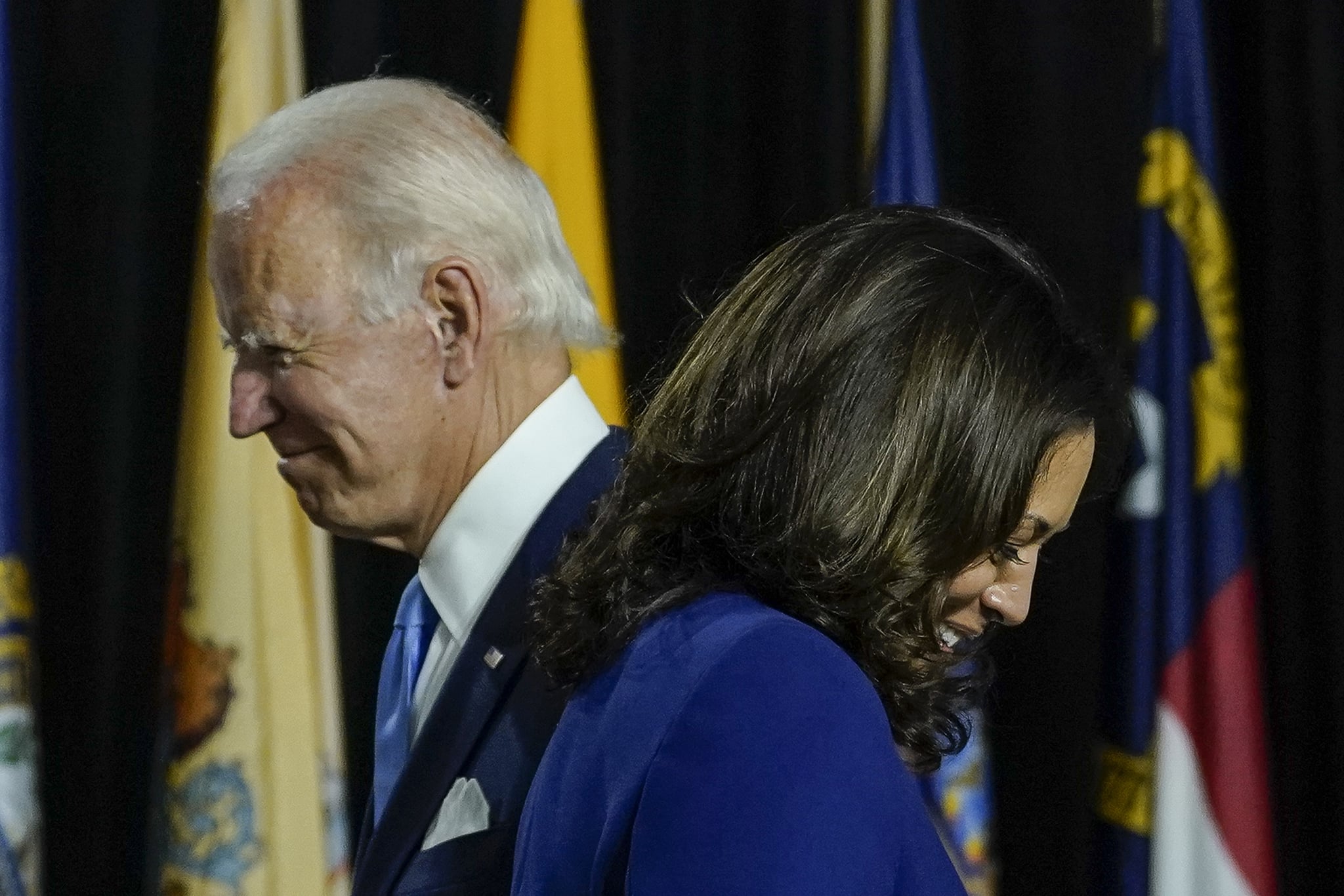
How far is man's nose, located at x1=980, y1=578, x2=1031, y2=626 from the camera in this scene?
919 mm

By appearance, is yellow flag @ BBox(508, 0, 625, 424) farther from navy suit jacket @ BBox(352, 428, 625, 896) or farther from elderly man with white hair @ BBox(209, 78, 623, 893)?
navy suit jacket @ BBox(352, 428, 625, 896)

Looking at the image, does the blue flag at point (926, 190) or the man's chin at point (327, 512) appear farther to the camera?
the blue flag at point (926, 190)

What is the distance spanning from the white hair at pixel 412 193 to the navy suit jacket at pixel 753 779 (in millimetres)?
523

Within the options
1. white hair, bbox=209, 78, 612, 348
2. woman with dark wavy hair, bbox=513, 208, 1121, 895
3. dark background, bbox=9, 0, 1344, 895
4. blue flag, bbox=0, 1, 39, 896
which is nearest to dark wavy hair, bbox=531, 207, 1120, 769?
woman with dark wavy hair, bbox=513, 208, 1121, 895

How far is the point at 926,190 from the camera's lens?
1855mm

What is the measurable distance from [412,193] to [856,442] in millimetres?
557

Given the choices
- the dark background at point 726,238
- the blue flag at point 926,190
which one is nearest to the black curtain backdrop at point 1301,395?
the dark background at point 726,238

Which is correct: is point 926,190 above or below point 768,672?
above

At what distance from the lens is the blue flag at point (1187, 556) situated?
71.7 inches

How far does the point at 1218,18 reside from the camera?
6.10ft

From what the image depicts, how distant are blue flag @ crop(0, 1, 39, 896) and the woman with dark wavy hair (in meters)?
1.10

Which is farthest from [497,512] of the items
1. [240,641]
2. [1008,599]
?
[240,641]

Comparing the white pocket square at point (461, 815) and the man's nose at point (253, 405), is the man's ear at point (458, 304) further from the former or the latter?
the white pocket square at point (461, 815)

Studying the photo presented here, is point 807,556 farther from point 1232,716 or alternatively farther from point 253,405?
point 1232,716
